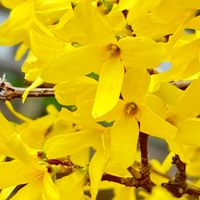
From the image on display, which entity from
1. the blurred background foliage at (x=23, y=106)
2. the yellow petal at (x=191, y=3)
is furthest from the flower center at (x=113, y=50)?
the blurred background foliage at (x=23, y=106)

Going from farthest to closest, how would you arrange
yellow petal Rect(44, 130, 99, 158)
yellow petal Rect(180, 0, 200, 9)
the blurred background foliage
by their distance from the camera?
the blurred background foliage → yellow petal Rect(44, 130, 99, 158) → yellow petal Rect(180, 0, 200, 9)

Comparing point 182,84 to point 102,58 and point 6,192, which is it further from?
point 6,192

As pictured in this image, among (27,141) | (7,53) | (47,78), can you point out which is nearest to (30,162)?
(47,78)

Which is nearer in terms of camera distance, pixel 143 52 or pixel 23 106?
pixel 143 52

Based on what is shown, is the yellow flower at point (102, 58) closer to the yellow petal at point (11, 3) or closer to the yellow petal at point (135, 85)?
the yellow petal at point (135, 85)

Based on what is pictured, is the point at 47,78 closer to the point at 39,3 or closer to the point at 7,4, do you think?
the point at 39,3

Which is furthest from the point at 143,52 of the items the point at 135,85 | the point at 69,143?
the point at 69,143

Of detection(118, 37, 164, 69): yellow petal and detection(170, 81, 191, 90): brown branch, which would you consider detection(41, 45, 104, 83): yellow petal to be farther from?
detection(170, 81, 191, 90): brown branch

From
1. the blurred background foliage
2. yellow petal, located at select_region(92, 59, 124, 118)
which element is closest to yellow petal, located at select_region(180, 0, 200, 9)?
yellow petal, located at select_region(92, 59, 124, 118)
